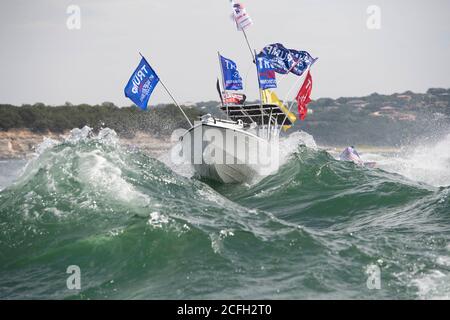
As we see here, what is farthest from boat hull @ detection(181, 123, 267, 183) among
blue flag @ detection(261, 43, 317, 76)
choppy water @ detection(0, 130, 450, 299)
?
choppy water @ detection(0, 130, 450, 299)

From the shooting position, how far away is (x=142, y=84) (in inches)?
756

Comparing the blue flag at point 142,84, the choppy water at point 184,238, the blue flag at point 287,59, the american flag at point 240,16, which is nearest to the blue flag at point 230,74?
the blue flag at point 287,59

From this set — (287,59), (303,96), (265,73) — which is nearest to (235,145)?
(265,73)

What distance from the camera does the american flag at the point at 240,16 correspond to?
84.7 ft

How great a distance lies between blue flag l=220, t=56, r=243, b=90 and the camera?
78.4 ft

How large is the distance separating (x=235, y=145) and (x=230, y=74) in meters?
3.51

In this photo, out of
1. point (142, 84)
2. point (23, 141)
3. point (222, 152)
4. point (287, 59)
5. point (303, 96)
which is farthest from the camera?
point (23, 141)

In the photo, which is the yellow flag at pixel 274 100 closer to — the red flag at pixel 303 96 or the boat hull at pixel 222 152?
the red flag at pixel 303 96

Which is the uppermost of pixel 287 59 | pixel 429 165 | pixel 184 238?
pixel 287 59

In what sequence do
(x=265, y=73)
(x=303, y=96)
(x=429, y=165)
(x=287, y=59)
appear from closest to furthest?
(x=265, y=73)
(x=287, y=59)
(x=303, y=96)
(x=429, y=165)

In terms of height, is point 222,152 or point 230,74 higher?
point 230,74

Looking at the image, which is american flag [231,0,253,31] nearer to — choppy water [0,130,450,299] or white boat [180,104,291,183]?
white boat [180,104,291,183]

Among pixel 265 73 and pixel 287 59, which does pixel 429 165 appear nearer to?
pixel 287 59

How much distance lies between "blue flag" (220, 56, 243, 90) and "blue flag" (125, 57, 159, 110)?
194 inches
